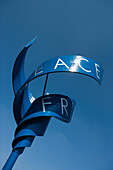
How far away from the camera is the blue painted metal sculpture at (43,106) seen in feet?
43.4

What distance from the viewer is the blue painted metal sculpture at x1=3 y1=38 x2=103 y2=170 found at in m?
13.2

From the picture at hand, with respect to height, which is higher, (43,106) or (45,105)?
(45,105)

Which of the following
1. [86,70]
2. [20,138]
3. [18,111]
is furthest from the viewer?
[18,111]

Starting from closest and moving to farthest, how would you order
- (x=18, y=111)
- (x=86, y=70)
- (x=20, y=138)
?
(x=86, y=70) → (x=20, y=138) → (x=18, y=111)

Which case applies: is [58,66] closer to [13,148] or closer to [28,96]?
[28,96]

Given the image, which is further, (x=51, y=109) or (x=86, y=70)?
(x=51, y=109)

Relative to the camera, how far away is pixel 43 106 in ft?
46.8

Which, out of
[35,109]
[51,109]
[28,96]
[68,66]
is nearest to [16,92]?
[28,96]

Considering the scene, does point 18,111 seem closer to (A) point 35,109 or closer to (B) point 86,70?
(A) point 35,109

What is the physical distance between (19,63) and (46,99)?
3.37 m

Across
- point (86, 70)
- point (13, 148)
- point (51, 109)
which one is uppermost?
point (86, 70)

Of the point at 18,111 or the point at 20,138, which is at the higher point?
the point at 18,111

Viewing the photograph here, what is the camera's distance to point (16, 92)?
50.5 feet

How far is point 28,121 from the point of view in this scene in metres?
14.2
